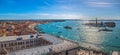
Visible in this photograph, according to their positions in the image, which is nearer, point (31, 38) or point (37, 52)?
point (37, 52)

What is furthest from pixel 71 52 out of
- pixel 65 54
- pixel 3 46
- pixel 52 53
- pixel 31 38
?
pixel 3 46

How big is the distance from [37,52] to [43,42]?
9.42 feet

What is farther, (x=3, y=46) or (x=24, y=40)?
(x=24, y=40)

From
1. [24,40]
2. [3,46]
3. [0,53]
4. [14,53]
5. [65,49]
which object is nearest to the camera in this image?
[14,53]

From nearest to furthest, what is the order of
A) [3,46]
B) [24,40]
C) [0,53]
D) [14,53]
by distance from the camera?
[14,53] < [0,53] < [3,46] < [24,40]

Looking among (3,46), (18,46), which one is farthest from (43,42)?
(3,46)

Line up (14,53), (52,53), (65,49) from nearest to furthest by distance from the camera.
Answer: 1. (14,53)
2. (52,53)
3. (65,49)

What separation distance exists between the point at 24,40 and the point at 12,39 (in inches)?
25.9

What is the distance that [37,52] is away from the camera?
6141 millimetres

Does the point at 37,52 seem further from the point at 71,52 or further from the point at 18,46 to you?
the point at 18,46

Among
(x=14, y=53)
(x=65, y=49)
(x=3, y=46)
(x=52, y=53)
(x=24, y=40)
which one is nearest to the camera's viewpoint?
(x=14, y=53)

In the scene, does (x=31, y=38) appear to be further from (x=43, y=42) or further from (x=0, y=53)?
(x=0, y=53)

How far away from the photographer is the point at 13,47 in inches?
334

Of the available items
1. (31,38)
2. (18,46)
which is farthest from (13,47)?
(31,38)
